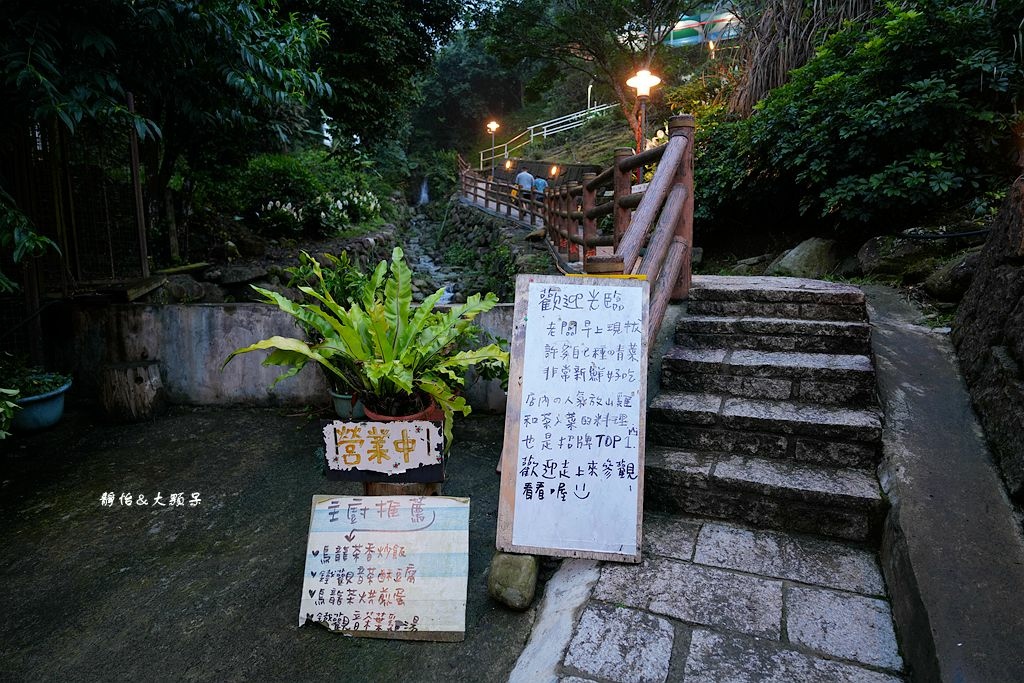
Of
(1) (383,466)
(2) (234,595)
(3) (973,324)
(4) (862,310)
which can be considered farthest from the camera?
(4) (862,310)

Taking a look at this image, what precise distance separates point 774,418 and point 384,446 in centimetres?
198

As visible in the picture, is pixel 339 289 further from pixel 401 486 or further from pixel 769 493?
pixel 769 493

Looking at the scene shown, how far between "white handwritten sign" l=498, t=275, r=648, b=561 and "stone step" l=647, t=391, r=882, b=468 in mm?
563

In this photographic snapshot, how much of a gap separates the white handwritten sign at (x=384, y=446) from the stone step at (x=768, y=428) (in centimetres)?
131

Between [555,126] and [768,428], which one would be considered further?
[555,126]

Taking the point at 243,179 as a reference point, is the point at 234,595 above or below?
below

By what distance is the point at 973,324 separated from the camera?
309cm

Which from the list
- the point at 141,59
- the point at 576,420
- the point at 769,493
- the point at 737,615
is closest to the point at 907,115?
the point at 769,493

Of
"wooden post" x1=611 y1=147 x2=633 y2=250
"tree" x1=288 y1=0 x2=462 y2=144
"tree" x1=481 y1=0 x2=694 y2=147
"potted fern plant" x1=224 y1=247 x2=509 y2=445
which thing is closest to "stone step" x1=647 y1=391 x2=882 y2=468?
"potted fern plant" x1=224 y1=247 x2=509 y2=445

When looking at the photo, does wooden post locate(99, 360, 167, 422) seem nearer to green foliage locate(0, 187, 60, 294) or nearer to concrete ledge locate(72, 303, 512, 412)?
concrete ledge locate(72, 303, 512, 412)

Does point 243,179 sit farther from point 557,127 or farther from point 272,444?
point 557,127

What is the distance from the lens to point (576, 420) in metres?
2.50

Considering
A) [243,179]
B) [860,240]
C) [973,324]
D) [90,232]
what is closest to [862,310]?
[973,324]

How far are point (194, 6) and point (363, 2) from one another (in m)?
5.96
